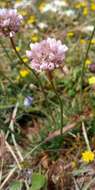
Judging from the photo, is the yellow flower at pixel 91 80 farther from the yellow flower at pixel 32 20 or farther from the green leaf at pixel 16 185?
the yellow flower at pixel 32 20

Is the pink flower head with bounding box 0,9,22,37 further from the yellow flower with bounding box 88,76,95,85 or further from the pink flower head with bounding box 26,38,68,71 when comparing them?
the yellow flower with bounding box 88,76,95,85

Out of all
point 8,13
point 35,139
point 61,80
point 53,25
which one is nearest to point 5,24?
point 8,13

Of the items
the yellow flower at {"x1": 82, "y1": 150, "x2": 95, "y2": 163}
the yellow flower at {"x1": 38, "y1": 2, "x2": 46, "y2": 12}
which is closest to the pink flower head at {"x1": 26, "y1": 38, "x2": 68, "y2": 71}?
the yellow flower at {"x1": 82, "y1": 150, "x2": 95, "y2": 163}

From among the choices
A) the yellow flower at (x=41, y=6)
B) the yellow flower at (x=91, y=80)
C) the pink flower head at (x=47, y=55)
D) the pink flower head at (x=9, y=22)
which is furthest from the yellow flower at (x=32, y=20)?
the pink flower head at (x=47, y=55)

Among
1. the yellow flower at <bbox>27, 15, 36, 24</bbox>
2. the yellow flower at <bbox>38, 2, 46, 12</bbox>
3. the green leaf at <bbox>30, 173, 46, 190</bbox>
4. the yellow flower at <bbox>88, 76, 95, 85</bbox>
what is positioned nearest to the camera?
the green leaf at <bbox>30, 173, 46, 190</bbox>

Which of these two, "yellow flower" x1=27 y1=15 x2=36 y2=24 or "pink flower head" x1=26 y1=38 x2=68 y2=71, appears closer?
"pink flower head" x1=26 y1=38 x2=68 y2=71

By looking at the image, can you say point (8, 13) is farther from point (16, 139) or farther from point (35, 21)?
point (35, 21)

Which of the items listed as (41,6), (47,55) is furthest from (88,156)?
(41,6)
